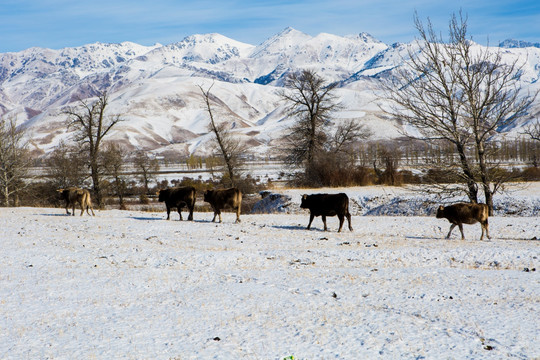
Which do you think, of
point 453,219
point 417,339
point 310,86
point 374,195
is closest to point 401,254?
point 453,219

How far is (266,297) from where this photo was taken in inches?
377

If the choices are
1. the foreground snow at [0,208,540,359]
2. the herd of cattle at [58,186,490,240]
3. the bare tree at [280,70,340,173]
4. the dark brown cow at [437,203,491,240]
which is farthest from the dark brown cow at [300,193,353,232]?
the bare tree at [280,70,340,173]

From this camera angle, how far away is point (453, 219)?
1842 cm

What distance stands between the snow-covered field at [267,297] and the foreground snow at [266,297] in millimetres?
35

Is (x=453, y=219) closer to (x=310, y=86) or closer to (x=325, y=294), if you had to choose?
(x=325, y=294)

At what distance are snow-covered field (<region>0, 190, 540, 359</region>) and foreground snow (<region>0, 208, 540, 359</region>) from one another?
35 millimetres

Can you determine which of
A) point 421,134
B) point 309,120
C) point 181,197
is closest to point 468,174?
point 181,197

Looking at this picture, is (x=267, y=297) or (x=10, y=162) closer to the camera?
(x=267, y=297)

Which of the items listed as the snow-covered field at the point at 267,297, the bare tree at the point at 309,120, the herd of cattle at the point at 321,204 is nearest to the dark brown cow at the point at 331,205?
the herd of cattle at the point at 321,204

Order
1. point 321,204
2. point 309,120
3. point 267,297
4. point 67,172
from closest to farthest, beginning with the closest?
point 267,297, point 321,204, point 67,172, point 309,120

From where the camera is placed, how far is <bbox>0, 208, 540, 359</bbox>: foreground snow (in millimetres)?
6957

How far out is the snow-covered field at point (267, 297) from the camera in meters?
6.95

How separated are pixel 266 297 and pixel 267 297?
2 centimetres

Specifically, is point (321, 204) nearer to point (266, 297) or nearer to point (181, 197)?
point (181, 197)
